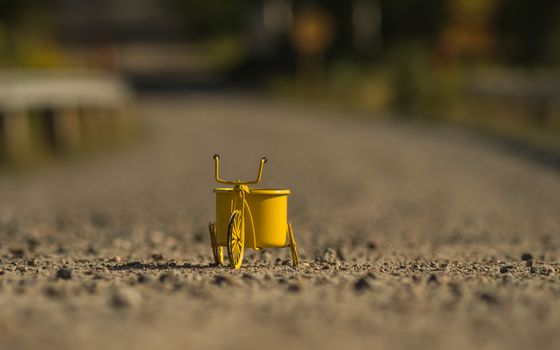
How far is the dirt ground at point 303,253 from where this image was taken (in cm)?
473

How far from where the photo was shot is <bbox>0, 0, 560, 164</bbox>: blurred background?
20.6 m

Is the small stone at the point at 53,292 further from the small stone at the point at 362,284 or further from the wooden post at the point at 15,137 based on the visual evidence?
the wooden post at the point at 15,137

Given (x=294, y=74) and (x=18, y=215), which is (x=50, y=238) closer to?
(x=18, y=215)

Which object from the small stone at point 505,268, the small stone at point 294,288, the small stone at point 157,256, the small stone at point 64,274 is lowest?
the small stone at point 157,256

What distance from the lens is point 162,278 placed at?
6043 millimetres

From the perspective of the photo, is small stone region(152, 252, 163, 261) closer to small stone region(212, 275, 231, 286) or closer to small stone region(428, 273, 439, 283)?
small stone region(212, 275, 231, 286)

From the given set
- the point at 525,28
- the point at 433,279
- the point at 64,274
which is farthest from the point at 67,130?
the point at 525,28

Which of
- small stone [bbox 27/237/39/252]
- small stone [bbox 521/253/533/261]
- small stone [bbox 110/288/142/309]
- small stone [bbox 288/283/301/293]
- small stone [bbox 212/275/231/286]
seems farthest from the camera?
small stone [bbox 27/237/39/252]

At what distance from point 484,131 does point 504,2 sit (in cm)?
2446

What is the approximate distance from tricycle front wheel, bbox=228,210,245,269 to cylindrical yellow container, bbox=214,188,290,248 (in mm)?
90

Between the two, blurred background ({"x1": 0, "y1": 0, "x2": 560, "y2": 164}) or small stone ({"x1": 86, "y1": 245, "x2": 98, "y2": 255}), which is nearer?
small stone ({"x1": 86, "y1": 245, "x2": 98, "y2": 255})

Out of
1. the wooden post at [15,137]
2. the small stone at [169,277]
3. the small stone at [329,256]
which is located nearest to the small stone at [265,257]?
the small stone at [329,256]

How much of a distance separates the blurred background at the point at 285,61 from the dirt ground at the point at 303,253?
61.1 inches

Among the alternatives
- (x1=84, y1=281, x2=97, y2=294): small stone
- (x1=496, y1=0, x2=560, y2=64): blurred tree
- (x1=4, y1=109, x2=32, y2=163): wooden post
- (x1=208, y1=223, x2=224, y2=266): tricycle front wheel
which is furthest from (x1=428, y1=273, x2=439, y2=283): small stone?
(x1=496, y1=0, x2=560, y2=64): blurred tree
